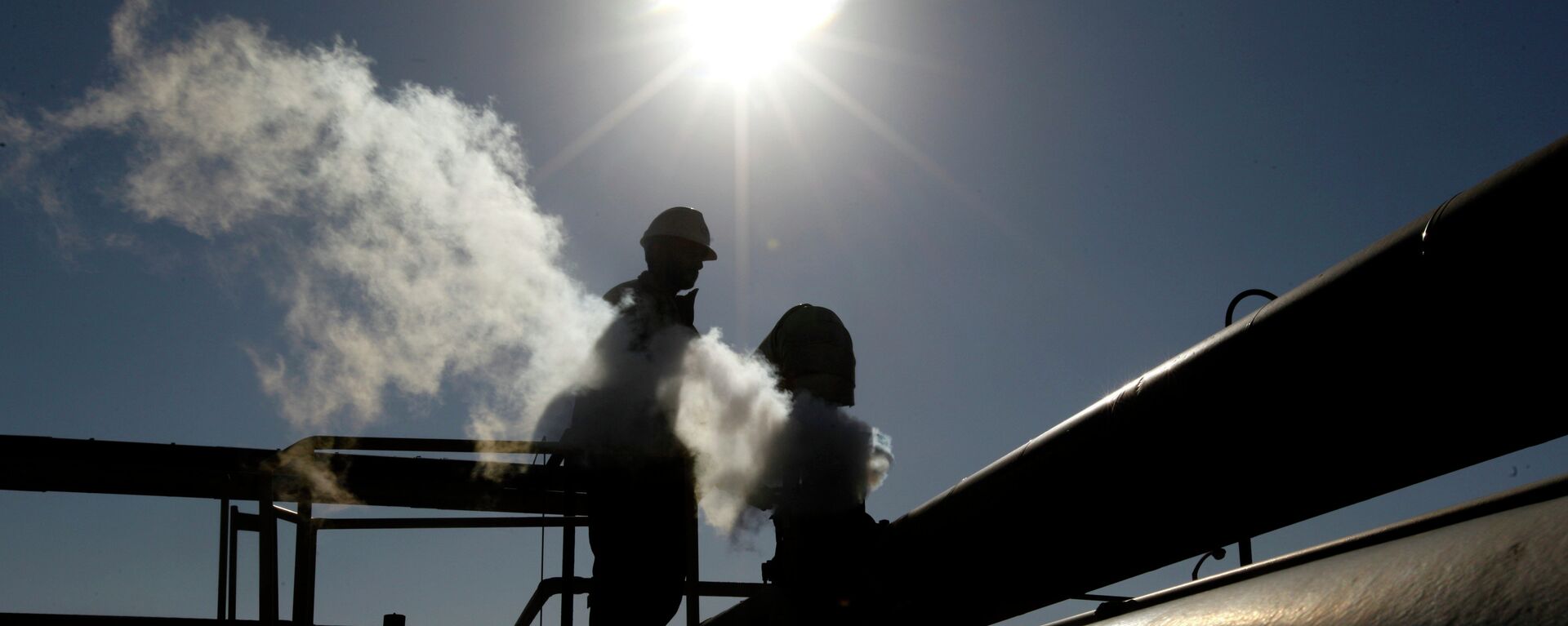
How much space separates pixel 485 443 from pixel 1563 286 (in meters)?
4.57

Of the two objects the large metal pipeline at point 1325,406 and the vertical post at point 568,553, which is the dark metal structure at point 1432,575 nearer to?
the large metal pipeline at point 1325,406

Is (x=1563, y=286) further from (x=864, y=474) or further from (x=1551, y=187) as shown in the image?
(x=864, y=474)

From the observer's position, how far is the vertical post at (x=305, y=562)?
5.32 m

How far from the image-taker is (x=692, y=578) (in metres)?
5.91

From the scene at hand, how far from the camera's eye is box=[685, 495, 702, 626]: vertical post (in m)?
5.81

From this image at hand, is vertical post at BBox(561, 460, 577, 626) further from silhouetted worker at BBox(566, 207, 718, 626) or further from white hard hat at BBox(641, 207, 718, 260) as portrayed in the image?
white hard hat at BBox(641, 207, 718, 260)

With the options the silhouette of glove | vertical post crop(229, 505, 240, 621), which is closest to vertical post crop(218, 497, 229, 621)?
vertical post crop(229, 505, 240, 621)

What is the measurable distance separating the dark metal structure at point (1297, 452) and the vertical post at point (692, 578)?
113cm

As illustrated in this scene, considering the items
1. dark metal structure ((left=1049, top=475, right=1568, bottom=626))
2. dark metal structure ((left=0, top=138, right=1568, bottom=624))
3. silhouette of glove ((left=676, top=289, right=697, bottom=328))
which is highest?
silhouette of glove ((left=676, top=289, right=697, bottom=328))

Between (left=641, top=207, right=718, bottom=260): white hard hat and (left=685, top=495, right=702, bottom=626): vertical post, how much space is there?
2.43 meters

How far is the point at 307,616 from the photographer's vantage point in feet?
17.2

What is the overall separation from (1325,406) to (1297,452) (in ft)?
0.66

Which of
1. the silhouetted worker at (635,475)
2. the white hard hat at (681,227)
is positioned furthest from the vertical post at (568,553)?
the white hard hat at (681,227)

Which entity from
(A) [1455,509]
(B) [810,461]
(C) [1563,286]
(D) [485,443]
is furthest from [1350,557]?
(D) [485,443]
